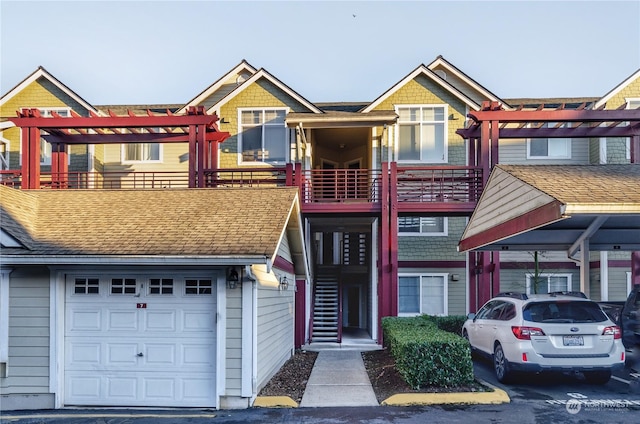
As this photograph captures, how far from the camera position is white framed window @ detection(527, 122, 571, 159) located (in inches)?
818

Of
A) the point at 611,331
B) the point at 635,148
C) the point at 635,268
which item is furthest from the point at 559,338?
the point at 635,148

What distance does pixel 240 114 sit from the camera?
20.4 metres

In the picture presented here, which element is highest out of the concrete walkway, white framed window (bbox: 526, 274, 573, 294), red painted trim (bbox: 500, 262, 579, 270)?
red painted trim (bbox: 500, 262, 579, 270)

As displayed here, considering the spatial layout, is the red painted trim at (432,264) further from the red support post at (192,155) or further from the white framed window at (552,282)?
the red support post at (192,155)

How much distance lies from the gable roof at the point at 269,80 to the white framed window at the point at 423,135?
3.20 metres

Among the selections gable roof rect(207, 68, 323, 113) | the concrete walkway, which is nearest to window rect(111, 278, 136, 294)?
the concrete walkway

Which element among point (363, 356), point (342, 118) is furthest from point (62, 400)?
point (342, 118)

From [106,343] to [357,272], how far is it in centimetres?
1286

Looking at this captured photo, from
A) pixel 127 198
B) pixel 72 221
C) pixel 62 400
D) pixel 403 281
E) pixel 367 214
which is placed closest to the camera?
pixel 62 400

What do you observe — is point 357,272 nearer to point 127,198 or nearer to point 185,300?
point 127,198

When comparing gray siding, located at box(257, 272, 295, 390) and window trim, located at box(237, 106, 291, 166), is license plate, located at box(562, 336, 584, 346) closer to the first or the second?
gray siding, located at box(257, 272, 295, 390)

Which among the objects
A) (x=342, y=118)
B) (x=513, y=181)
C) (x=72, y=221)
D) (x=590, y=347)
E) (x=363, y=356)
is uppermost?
(x=342, y=118)

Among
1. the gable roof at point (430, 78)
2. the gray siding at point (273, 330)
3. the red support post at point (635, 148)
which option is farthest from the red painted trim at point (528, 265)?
the gray siding at point (273, 330)

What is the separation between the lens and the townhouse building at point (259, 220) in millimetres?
9492
